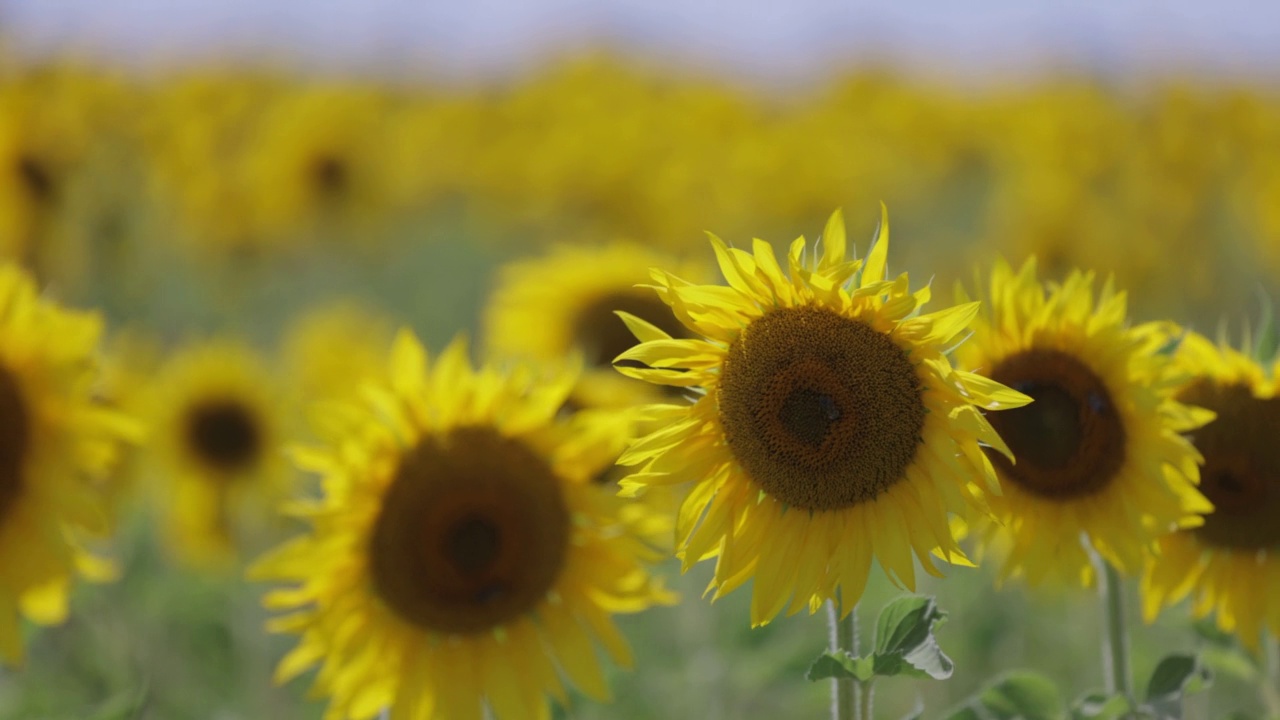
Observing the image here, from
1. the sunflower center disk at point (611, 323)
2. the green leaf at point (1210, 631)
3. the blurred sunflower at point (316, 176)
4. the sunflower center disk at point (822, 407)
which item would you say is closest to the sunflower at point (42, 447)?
the sunflower center disk at point (822, 407)

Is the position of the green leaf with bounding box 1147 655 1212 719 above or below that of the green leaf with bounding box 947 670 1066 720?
above

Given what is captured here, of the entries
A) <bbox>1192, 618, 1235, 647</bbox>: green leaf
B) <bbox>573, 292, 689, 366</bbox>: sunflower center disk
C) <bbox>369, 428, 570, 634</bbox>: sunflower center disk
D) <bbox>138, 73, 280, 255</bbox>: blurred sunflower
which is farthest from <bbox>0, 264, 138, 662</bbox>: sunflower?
<bbox>138, 73, 280, 255</bbox>: blurred sunflower

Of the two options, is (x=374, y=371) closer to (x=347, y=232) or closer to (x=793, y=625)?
(x=793, y=625)

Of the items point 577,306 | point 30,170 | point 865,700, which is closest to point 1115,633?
point 865,700

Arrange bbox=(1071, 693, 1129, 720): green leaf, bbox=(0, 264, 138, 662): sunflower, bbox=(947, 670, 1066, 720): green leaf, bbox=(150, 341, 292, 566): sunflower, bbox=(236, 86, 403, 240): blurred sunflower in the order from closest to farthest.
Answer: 1. bbox=(1071, 693, 1129, 720): green leaf
2. bbox=(947, 670, 1066, 720): green leaf
3. bbox=(0, 264, 138, 662): sunflower
4. bbox=(150, 341, 292, 566): sunflower
5. bbox=(236, 86, 403, 240): blurred sunflower

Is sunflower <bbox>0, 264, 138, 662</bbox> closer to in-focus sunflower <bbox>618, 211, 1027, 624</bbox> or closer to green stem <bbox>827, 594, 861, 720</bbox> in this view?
in-focus sunflower <bbox>618, 211, 1027, 624</bbox>

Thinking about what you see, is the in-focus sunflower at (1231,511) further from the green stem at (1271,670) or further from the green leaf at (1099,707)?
the green leaf at (1099,707)

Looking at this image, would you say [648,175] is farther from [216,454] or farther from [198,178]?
[216,454]

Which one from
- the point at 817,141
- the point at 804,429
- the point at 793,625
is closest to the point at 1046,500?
the point at 804,429
